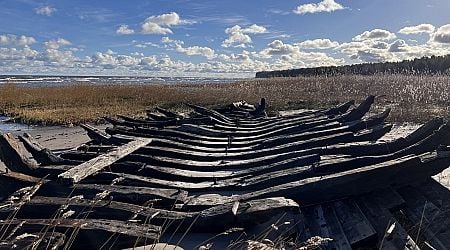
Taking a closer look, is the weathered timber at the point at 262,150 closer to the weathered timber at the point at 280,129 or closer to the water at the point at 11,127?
the weathered timber at the point at 280,129

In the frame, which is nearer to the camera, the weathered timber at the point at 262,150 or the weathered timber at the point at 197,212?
the weathered timber at the point at 197,212

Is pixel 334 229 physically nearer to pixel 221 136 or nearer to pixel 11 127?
pixel 221 136

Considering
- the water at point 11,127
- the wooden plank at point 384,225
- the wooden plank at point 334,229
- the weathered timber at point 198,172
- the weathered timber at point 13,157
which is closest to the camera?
the wooden plank at point 384,225

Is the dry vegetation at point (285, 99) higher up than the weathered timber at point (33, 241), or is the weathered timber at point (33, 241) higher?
the weathered timber at point (33, 241)

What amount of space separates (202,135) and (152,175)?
260 centimetres

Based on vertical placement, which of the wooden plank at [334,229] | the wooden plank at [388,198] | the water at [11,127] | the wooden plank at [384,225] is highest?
the wooden plank at [388,198]

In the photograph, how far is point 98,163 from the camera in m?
4.33

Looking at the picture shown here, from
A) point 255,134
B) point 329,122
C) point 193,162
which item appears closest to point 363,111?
point 329,122

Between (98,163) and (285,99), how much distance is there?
688 inches

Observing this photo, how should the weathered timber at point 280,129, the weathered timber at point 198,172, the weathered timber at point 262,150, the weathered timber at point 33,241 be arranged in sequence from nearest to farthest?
the weathered timber at point 33,241
the weathered timber at point 198,172
the weathered timber at point 262,150
the weathered timber at point 280,129

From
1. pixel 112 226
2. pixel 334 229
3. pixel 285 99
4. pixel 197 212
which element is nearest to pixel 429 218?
pixel 334 229

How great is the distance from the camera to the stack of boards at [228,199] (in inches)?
120

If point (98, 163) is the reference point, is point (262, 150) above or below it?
below

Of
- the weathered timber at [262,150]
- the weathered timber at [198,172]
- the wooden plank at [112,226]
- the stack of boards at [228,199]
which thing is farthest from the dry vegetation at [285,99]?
the wooden plank at [112,226]
